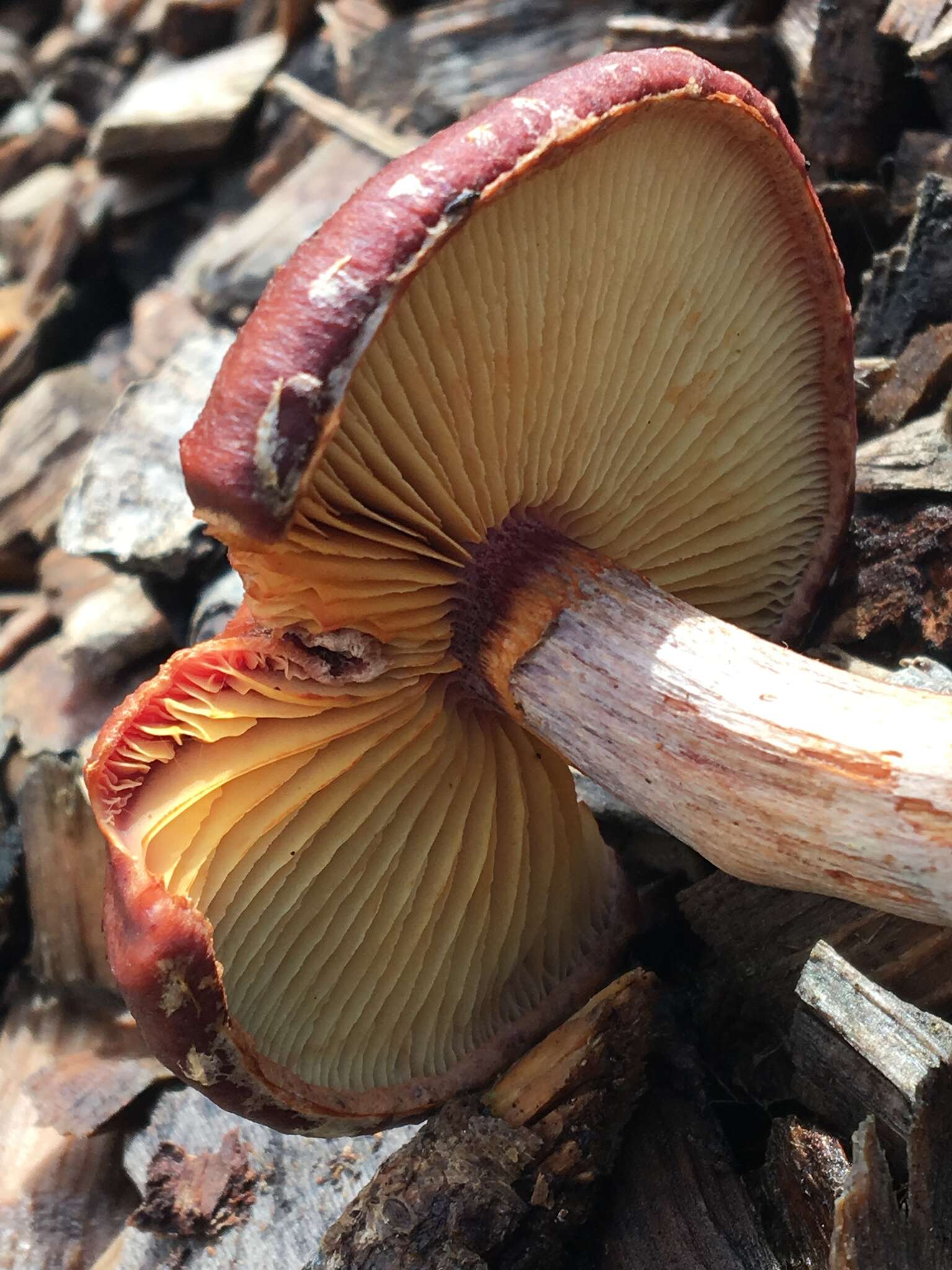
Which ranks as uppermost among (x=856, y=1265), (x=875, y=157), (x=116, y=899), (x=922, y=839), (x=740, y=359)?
(x=875, y=157)

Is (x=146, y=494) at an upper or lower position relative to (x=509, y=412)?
lower

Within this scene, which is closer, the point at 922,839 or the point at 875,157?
the point at 922,839

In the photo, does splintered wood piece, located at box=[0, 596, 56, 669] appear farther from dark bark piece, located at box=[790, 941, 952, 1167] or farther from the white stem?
dark bark piece, located at box=[790, 941, 952, 1167]

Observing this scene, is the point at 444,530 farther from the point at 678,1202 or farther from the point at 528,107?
the point at 678,1202

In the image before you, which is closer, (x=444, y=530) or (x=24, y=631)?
(x=444, y=530)

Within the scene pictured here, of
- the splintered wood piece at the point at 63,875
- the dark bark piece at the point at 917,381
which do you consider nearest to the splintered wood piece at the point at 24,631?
the splintered wood piece at the point at 63,875

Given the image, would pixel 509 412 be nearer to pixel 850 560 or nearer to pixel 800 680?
pixel 800 680

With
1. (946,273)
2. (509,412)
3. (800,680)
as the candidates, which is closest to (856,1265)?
(800,680)

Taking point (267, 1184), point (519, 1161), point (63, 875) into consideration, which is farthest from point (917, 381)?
point (63, 875)
